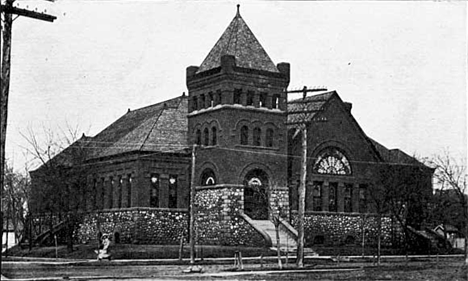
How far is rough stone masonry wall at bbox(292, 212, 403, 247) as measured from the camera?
5322 cm

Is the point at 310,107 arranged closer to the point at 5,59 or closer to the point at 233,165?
the point at 233,165

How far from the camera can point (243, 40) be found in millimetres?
50375

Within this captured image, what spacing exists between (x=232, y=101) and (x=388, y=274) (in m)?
19.8

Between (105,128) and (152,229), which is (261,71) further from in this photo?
(105,128)

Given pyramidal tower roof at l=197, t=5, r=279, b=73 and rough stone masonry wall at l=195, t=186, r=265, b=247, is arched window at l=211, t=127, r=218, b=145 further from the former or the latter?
pyramidal tower roof at l=197, t=5, r=279, b=73

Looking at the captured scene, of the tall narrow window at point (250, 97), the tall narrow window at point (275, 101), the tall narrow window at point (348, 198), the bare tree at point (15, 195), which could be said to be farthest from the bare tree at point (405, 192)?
the bare tree at point (15, 195)

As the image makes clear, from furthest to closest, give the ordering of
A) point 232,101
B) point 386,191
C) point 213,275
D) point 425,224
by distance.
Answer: point 425,224
point 386,191
point 232,101
point 213,275

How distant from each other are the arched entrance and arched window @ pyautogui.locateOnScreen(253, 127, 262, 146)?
1666 mm

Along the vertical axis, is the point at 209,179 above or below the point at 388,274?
above

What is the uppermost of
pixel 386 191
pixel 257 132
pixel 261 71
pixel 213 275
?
pixel 261 71

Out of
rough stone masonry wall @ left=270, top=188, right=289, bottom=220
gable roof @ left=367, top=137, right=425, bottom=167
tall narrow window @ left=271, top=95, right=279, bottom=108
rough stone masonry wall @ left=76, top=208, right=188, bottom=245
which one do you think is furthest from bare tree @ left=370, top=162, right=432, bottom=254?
rough stone masonry wall @ left=76, top=208, right=188, bottom=245

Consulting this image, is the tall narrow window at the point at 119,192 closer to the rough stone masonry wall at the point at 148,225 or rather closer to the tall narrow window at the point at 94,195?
the rough stone masonry wall at the point at 148,225

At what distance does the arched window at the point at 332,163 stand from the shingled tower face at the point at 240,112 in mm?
3117

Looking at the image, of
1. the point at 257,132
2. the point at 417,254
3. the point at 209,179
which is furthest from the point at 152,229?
the point at 417,254
